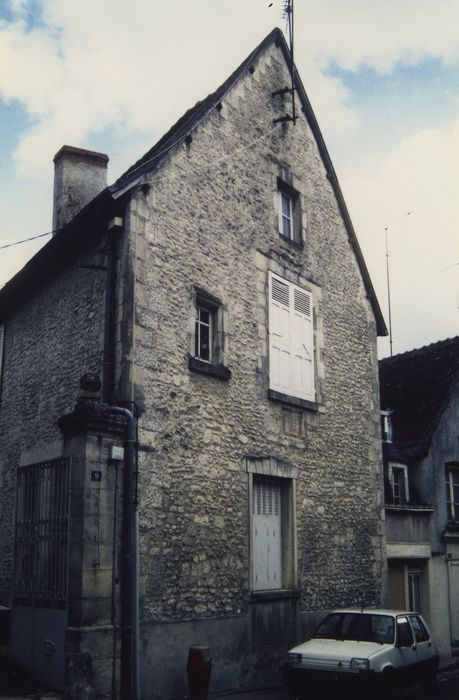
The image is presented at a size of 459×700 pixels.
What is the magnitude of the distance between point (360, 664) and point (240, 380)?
4496mm

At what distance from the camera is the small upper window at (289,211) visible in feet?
45.5

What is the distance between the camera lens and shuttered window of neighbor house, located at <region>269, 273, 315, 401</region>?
1265 centimetres

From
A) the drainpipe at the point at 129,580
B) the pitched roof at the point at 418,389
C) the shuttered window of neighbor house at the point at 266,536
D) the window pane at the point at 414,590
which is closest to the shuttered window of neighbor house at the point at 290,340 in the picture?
the shuttered window of neighbor house at the point at 266,536

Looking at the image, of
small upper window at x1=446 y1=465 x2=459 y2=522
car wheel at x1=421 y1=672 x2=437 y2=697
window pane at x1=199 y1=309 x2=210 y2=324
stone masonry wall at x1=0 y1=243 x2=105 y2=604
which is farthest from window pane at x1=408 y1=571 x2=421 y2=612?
stone masonry wall at x1=0 y1=243 x2=105 y2=604

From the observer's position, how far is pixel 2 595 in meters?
11.7

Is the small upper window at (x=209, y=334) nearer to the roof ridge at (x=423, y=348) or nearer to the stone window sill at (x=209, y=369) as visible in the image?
the stone window sill at (x=209, y=369)

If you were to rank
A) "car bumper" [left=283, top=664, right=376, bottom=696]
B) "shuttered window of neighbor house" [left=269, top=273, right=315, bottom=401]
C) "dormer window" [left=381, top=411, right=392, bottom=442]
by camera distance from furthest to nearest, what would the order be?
"dormer window" [left=381, top=411, right=392, bottom=442] < "shuttered window of neighbor house" [left=269, top=273, right=315, bottom=401] < "car bumper" [left=283, top=664, right=376, bottom=696]

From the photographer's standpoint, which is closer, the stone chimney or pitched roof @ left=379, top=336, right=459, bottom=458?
the stone chimney

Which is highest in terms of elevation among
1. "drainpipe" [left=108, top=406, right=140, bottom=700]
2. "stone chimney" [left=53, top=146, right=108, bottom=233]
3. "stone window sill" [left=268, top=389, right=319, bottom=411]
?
"stone chimney" [left=53, top=146, right=108, bottom=233]

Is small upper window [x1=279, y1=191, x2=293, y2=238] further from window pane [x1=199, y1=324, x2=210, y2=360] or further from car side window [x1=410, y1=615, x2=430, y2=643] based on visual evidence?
car side window [x1=410, y1=615, x2=430, y2=643]

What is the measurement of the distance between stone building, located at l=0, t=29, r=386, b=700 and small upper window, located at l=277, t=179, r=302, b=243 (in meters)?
0.03

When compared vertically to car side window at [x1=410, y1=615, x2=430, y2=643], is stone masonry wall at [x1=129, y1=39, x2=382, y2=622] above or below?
above

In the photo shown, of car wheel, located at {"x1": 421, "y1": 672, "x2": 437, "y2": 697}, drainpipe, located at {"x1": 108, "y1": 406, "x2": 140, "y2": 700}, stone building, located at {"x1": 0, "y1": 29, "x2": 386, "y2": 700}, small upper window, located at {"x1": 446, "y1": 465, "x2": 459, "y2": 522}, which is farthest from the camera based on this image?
small upper window, located at {"x1": 446, "y1": 465, "x2": 459, "y2": 522}

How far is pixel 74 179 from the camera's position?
1415 cm
